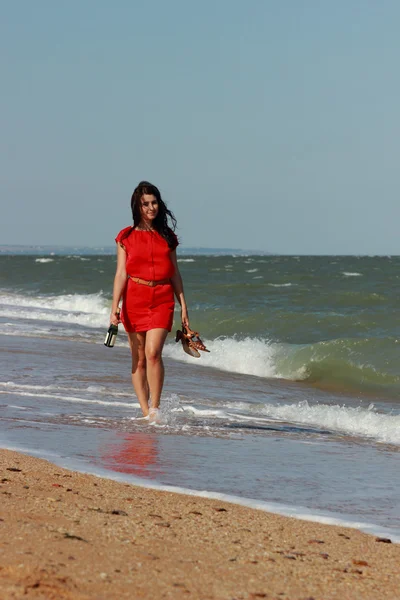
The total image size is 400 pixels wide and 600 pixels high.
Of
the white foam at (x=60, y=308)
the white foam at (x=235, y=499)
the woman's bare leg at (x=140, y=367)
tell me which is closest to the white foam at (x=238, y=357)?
the white foam at (x=60, y=308)

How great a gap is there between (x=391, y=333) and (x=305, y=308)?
22.3 feet

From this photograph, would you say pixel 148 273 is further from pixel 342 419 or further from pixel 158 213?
Answer: pixel 342 419

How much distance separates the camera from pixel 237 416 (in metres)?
8.29

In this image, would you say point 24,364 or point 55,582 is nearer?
point 55,582

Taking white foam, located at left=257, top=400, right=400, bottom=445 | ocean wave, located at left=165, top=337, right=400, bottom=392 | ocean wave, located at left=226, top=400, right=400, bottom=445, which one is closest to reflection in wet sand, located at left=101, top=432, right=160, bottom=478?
ocean wave, located at left=226, top=400, right=400, bottom=445

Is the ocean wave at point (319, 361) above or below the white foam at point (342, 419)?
below

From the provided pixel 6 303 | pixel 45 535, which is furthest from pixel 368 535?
pixel 6 303

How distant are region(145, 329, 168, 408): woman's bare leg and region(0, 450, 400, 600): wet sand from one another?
7.67ft

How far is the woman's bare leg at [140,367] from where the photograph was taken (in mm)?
7262

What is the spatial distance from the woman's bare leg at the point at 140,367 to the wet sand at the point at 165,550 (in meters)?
2.48

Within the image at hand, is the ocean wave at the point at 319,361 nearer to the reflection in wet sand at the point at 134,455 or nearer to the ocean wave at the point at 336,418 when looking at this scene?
the ocean wave at the point at 336,418

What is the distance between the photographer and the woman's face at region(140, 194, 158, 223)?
701cm

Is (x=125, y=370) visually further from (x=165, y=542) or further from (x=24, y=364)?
(x=165, y=542)

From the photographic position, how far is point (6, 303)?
27297 millimetres
